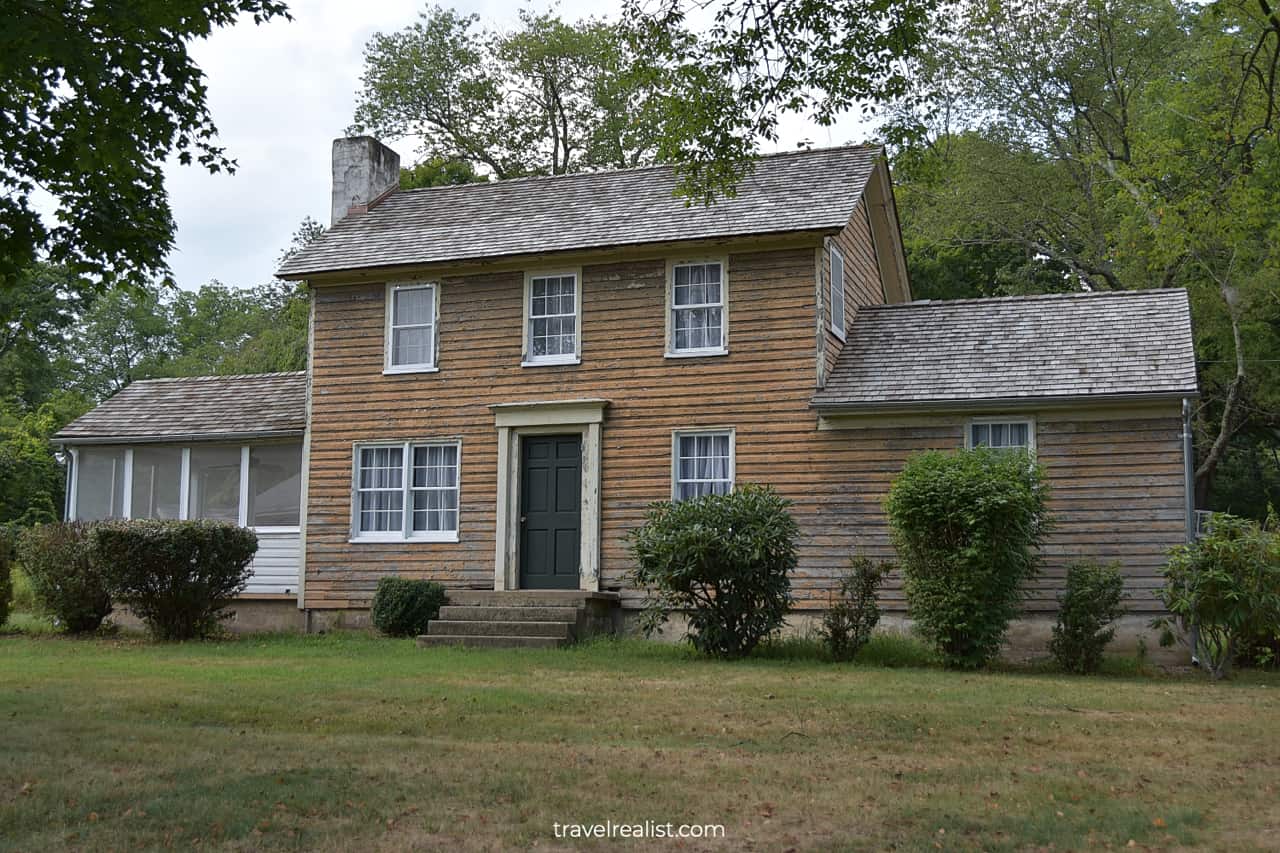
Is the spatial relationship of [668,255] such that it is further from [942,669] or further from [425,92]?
[425,92]

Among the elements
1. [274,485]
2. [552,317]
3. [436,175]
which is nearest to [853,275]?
[552,317]

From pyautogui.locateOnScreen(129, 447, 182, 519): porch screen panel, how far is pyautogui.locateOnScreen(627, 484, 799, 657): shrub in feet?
32.6

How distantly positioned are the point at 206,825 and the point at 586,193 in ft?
48.9

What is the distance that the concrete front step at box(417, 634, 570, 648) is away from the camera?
1625cm

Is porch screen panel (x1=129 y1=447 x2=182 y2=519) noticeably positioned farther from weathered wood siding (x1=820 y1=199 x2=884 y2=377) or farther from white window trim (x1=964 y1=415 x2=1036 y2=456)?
white window trim (x1=964 y1=415 x2=1036 y2=456)

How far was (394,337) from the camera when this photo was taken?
19.6 meters

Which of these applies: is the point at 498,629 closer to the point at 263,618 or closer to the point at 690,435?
the point at 690,435

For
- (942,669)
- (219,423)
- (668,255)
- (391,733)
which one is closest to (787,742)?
(391,733)

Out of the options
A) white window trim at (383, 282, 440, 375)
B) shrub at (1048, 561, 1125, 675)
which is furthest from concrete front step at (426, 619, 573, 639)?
shrub at (1048, 561, 1125, 675)

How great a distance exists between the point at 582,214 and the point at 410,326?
3.13 m

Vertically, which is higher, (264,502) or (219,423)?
(219,423)

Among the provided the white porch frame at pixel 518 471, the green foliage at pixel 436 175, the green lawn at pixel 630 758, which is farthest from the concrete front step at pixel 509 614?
the green foliage at pixel 436 175

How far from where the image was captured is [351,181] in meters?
21.8

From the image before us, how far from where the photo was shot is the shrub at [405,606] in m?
17.9
